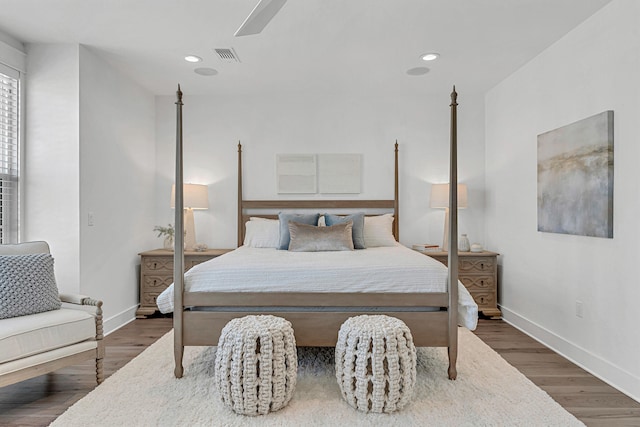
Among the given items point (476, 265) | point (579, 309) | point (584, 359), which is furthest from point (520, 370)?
point (476, 265)

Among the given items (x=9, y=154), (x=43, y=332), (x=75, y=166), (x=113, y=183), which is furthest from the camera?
(x=113, y=183)

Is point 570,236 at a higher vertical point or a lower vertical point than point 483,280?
higher

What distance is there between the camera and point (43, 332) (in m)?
2.28

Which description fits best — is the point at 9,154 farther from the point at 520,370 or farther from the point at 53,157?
the point at 520,370

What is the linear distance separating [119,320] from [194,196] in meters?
1.48

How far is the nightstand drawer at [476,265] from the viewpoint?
4156 mm

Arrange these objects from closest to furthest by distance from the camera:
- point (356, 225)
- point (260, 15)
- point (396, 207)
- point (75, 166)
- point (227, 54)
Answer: point (260, 15), point (75, 166), point (227, 54), point (356, 225), point (396, 207)

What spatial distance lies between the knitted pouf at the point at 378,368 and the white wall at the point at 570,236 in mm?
1495

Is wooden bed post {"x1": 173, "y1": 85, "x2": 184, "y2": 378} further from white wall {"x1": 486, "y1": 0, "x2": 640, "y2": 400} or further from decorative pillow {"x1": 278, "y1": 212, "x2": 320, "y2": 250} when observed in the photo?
white wall {"x1": 486, "y1": 0, "x2": 640, "y2": 400}

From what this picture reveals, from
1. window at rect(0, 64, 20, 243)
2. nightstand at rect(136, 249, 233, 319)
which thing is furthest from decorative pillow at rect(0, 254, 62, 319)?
nightstand at rect(136, 249, 233, 319)

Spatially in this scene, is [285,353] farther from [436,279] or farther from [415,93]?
[415,93]

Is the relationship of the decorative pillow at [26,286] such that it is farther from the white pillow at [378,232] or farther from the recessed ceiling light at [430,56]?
the recessed ceiling light at [430,56]

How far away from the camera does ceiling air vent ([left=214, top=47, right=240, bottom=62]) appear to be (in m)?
3.42

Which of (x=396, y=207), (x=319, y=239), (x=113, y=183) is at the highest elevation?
(x=113, y=183)
